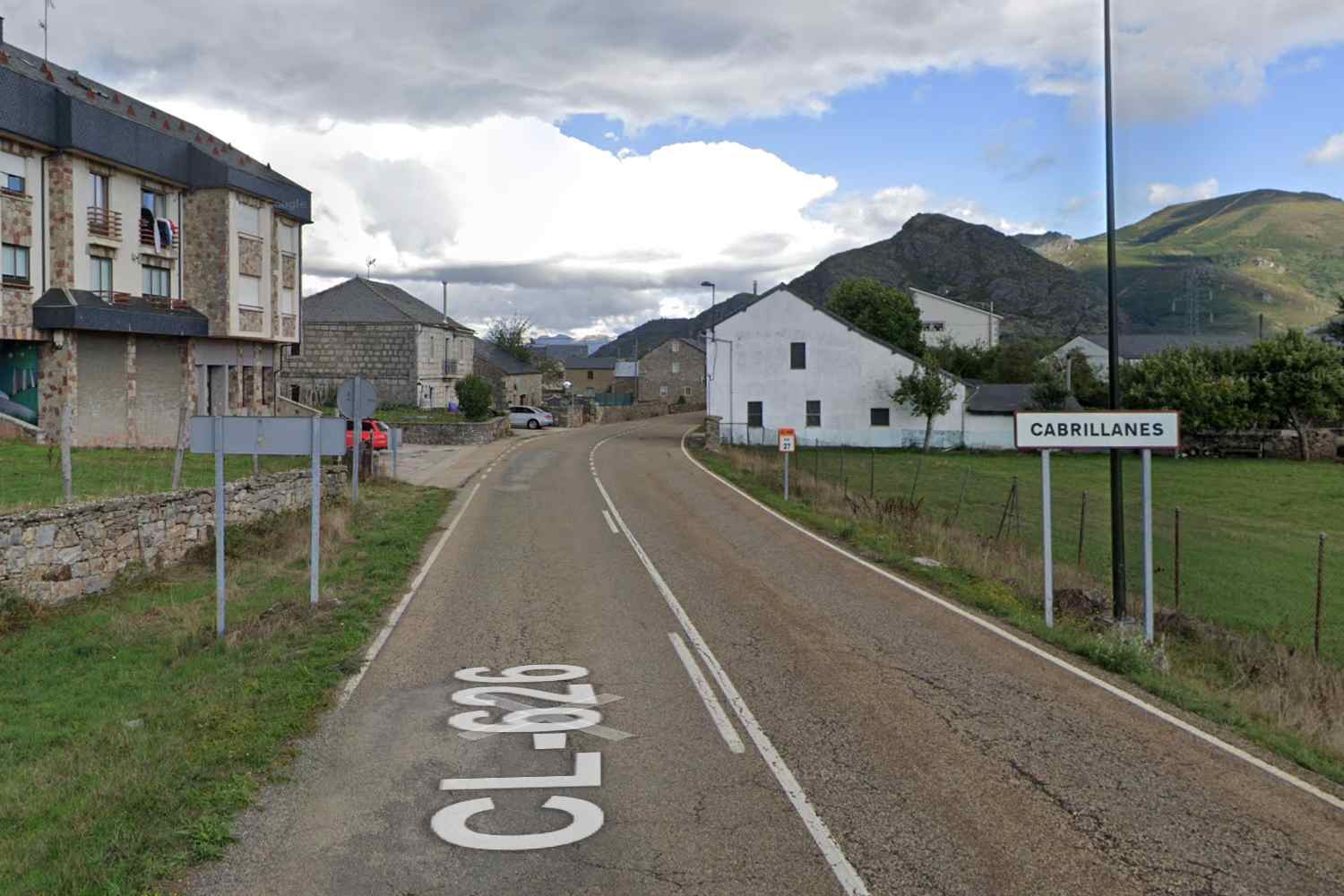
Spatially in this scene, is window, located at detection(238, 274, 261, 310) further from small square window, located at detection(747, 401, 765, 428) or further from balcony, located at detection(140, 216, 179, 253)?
small square window, located at detection(747, 401, 765, 428)

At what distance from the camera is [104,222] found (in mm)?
36688

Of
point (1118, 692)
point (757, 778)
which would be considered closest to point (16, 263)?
point (757, 778)

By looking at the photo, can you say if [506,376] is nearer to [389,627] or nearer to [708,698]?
[389,627]

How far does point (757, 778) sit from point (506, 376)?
3186 inches

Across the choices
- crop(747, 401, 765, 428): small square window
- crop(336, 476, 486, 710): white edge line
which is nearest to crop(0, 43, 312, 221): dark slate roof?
crop(336, 476, 486, 710): white edge line

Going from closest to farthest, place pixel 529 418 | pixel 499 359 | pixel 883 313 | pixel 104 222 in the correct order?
pixel 104 222
pixel 529 418
pixel 883 313
pixel 499 359

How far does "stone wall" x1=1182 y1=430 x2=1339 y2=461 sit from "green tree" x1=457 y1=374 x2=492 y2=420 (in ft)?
118

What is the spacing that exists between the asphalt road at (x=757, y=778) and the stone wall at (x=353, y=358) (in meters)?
54.0

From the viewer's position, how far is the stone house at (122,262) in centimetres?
3388

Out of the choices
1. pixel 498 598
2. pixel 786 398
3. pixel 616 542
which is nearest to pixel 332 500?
pixel 616 542

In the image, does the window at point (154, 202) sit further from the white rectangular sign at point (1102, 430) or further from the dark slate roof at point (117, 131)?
the white rectangular sign at point (1102, 430)

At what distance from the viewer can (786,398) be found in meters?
55.4

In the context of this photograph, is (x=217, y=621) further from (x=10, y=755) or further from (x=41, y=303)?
(x=41, y=303)

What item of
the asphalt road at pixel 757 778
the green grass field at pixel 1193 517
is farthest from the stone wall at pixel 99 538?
the green grass field at pixel 1193 517
